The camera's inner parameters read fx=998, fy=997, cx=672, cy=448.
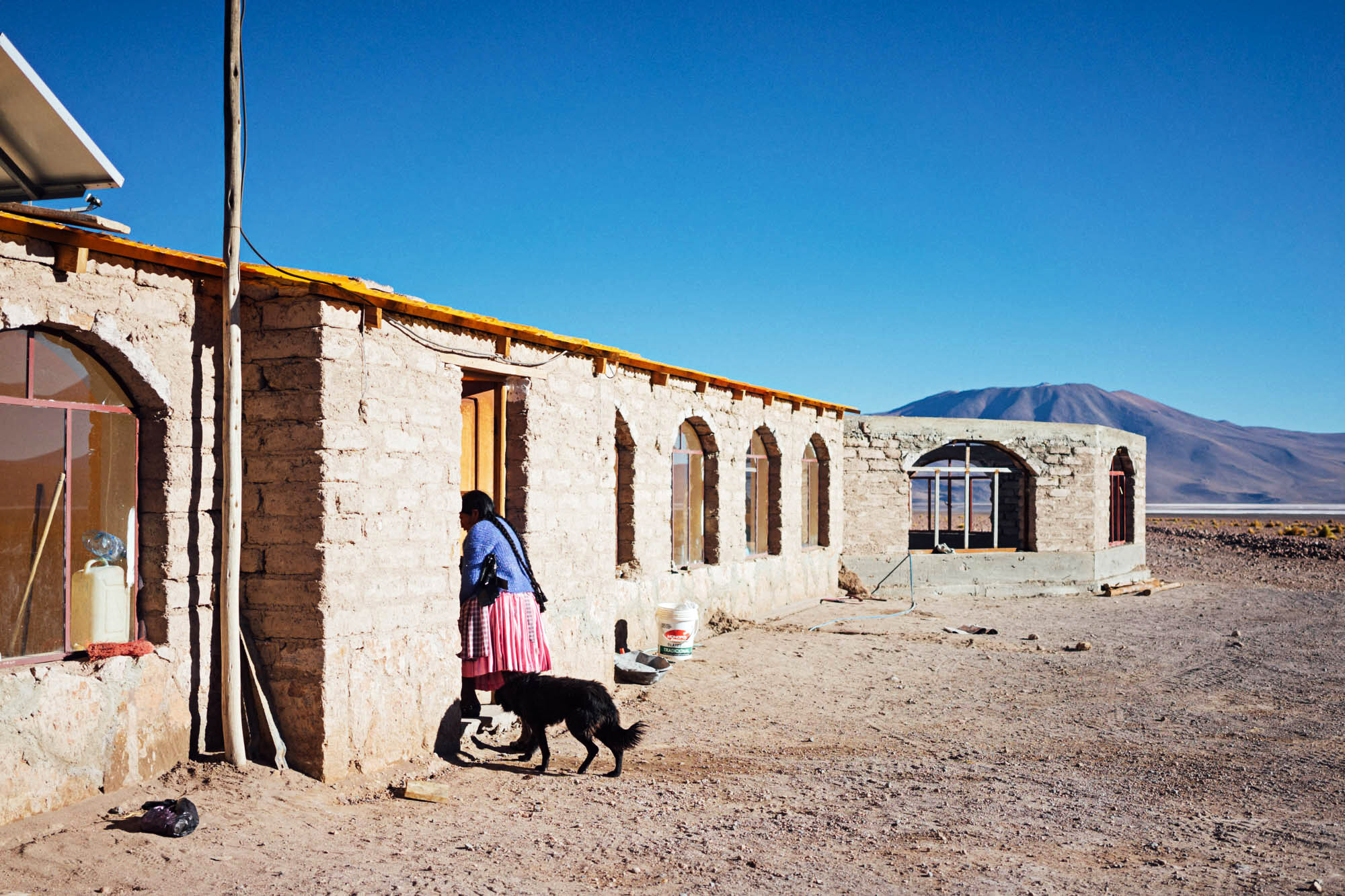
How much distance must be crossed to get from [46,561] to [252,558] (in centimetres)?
395

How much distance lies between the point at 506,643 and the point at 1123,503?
18794mm

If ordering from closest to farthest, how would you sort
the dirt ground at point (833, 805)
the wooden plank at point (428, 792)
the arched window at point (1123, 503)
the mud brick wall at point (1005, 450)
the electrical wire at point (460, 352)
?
the dirt ground at point (833, 805)
the wooden plank at point (428, 792)
the electrical wire at point (460, 352)
the mud brick wall at point (1005, 450)
the arched window at point (1123, 503)

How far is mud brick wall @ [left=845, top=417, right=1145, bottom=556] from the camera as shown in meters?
18.4

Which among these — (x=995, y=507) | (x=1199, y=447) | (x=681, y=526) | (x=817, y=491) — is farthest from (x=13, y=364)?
(x=1199, y=447)

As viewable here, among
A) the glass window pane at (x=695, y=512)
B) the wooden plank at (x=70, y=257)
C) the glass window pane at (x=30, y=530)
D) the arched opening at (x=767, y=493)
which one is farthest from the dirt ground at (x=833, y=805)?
the arched opening at (x=767, y=493)

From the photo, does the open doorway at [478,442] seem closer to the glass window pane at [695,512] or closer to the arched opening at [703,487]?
the arched opening at [703,487]

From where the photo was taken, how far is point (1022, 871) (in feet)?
16.3

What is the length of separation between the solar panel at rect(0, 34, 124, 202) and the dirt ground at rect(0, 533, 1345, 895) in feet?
10.00

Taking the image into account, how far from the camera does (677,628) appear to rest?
1061 cm

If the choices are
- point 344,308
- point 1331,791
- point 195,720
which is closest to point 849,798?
point 1331,791

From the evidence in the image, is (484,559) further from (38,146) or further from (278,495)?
(38,146)

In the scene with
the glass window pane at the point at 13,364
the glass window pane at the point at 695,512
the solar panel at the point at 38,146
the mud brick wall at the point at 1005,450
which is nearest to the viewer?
the solar panel at the point at 38,146

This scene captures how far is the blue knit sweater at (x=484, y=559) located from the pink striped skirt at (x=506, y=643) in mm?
96

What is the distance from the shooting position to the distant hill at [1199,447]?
413ft
